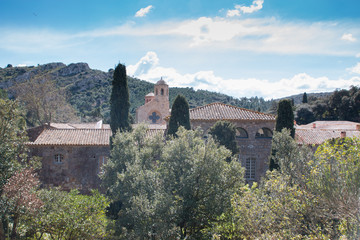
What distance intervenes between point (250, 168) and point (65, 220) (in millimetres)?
15230

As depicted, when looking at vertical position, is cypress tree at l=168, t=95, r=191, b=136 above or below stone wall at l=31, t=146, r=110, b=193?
above

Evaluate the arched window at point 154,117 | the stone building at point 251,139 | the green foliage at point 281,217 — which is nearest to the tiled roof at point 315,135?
the stone building at point 251,139

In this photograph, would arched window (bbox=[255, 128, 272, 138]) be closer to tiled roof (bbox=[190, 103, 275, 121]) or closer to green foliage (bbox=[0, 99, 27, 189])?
tiled roof (bbox=[190, 103, 275, 121])

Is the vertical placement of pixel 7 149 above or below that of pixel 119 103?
below

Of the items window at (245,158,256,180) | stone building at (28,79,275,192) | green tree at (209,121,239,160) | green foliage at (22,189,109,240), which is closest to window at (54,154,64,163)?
stone building at (28,79,275,192)

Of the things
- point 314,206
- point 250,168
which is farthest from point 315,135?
point 314,206

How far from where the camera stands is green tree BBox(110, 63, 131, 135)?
800 inches

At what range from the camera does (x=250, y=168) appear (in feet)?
72.2

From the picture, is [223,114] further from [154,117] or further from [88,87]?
[88,87]

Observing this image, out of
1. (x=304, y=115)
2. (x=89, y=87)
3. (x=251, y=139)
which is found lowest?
(x=251, y=139)

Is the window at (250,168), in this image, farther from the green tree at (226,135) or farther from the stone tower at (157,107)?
the stone tower at (157,107)

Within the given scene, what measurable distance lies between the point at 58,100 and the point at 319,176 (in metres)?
33.2

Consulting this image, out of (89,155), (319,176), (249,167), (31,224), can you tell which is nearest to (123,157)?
(31,224)

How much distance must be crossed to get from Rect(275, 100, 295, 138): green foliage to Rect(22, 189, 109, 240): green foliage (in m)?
14.1
